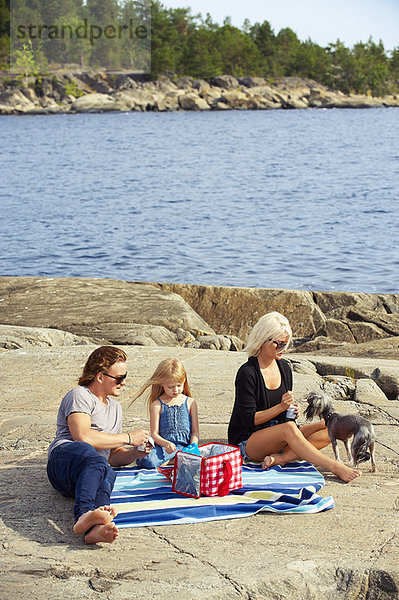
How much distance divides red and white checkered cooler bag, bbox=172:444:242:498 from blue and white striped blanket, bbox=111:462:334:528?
0.05m

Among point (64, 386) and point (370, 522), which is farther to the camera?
point (64, 386)

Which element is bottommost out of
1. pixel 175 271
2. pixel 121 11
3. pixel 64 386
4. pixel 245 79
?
pixel 175 271

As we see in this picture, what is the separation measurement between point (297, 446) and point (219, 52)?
117m

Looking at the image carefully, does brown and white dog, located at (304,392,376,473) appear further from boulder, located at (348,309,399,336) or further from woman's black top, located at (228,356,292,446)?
boulder, located at (348,309,399,336)

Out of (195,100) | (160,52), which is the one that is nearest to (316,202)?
(195,100)

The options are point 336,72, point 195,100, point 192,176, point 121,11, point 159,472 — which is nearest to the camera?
point 159,472

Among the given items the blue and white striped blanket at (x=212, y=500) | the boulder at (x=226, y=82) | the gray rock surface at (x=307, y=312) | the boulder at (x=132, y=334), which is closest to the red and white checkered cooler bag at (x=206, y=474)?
the blue and white striped blanket at (x=212, y=500)

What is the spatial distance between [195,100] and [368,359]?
92.5 metres

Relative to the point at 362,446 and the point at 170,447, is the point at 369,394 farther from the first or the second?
the point at 170,447

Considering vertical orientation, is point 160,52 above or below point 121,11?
below

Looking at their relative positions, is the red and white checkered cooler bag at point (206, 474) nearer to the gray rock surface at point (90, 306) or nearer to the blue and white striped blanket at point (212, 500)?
the blue and white striped blanket at point (212, 500)

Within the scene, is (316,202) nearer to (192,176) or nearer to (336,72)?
(192,176)

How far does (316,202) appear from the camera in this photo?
93.0ft

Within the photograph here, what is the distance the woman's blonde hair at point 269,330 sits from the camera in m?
4.88
